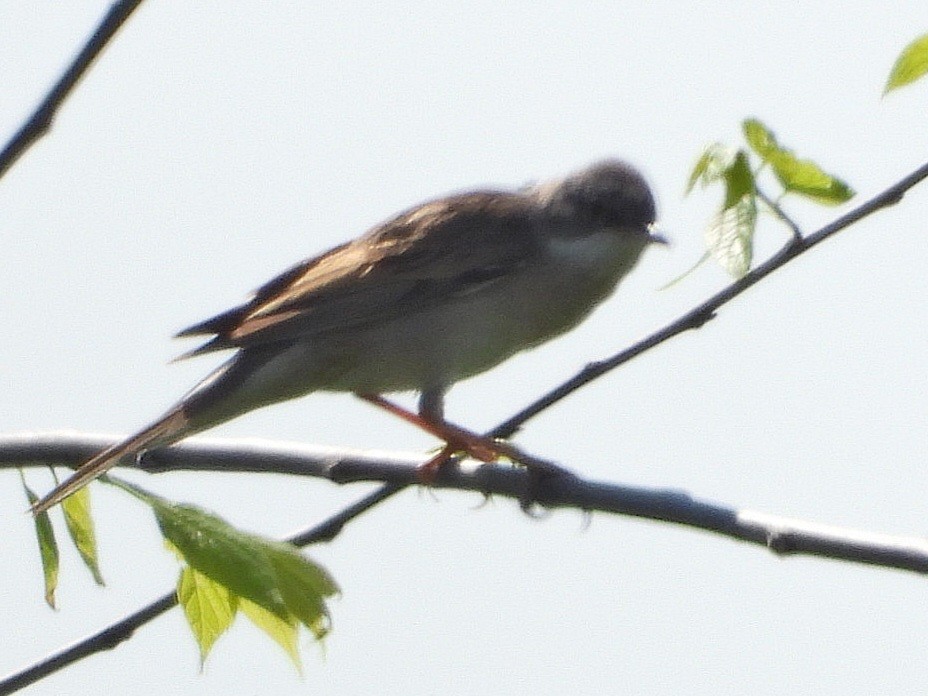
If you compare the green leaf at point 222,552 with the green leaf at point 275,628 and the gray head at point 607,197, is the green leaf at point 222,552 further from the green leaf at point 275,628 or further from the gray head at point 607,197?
the gray head at point 607,197

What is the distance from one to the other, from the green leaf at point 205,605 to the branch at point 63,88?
147 centimetres

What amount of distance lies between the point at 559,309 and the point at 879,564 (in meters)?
3.05

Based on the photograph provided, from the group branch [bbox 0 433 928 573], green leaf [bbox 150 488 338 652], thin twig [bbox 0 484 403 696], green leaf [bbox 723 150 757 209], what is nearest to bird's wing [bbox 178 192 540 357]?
branch [bbox 0 433 928 573]

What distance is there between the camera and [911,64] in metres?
3.10

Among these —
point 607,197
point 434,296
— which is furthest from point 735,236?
point 607,197

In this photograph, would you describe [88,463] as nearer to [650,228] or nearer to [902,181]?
[902,181]

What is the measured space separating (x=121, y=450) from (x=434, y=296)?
1882 mm

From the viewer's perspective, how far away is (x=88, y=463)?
3.73m

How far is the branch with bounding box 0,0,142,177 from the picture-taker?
193 centimetres

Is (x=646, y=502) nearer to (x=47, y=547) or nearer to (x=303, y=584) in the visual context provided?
(x=303, y=584)

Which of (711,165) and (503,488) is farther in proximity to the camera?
(503,488)

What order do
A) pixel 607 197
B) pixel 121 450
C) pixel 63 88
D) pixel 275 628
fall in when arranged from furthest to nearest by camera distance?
pixel 607 197 → pixel 121 450 → pixel 275 628 → pixel 63 88

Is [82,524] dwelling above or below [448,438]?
above

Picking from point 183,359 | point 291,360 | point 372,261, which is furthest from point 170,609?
point 372,261
